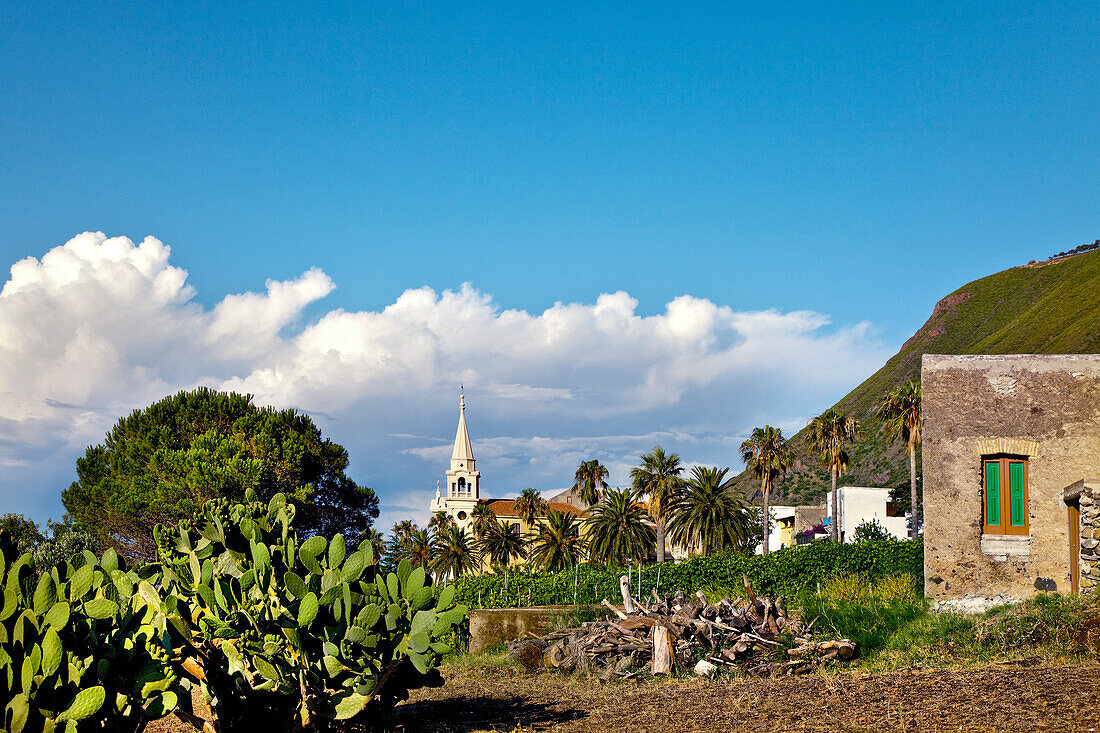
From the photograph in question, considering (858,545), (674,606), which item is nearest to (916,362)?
(858,545)

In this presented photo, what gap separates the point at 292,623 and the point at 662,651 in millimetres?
7894

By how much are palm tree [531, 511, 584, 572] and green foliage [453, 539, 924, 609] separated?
118ft

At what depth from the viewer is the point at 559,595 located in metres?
24.3

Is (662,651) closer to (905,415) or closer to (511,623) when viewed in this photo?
(511,623)

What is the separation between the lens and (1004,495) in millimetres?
17125

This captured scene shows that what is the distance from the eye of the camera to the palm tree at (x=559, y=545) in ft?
202

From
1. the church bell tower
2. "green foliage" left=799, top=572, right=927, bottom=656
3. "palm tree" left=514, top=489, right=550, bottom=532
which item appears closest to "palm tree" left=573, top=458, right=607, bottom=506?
"palm tree" left=514, top=489, right=550, bottom=532

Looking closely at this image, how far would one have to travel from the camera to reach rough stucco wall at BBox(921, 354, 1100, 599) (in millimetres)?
16734

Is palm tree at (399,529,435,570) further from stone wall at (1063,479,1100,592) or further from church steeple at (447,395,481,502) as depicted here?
stone wall at (1063,479,1100,592)

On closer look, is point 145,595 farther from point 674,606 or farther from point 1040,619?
point 1040,619

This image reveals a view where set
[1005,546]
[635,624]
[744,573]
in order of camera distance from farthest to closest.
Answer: [744,573], [1005,546], [635,624]

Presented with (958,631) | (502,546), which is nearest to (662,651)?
(958,631)

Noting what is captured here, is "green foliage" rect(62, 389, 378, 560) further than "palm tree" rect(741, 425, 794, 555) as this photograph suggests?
No

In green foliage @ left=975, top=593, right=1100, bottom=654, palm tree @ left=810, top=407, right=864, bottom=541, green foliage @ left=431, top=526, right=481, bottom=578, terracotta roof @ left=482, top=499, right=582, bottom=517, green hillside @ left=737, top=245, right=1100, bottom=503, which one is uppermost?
green hillside @ left=737, top=245, right=1100, bottom=503
